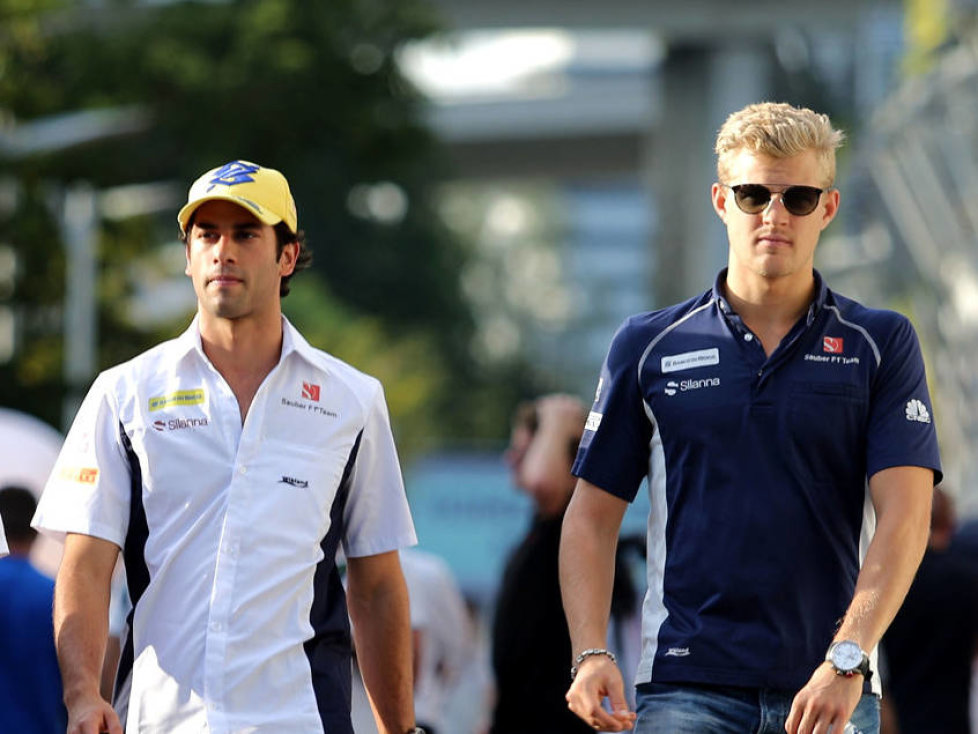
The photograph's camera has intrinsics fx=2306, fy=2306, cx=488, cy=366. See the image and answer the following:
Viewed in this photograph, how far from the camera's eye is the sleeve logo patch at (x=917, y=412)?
547 cm

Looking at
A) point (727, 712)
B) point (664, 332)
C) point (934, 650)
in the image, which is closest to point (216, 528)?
point (664, 332)

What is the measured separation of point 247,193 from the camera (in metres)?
5.96

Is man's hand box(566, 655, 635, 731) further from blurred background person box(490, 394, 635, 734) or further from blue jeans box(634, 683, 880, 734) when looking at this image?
blurred background person box(490, 394, 635, 734)

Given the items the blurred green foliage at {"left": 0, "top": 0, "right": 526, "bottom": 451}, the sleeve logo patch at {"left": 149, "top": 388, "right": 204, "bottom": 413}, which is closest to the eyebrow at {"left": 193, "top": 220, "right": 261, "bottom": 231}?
the sleeve logo patch at {"left": 149, "top": 388, "right": 204, "bottom": 413}

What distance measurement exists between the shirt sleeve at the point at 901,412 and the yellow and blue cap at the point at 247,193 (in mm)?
1612

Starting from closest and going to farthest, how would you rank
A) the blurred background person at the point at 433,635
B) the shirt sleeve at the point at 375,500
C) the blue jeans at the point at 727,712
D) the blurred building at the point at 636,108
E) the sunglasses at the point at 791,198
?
the blue jeans at the point at 727,712
the sunglasses at the point at 791,198
the shirt sleeve at the point at 375,500
the blurred background person at the point at 433,635
the blurred building at the point at 636,108

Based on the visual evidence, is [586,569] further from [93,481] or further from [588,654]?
[93,481]

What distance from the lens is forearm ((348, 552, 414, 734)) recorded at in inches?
241

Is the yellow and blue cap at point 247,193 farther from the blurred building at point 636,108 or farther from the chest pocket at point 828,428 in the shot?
the blurred building at point 636,108

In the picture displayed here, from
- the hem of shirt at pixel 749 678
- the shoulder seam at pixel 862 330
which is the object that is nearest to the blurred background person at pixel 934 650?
the shoulder seam at pixel 862 330

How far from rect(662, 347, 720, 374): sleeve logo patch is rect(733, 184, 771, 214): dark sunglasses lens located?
351mm

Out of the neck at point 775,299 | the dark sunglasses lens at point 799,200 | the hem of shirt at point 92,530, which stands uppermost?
the dark sunglasses lens at point 799,200

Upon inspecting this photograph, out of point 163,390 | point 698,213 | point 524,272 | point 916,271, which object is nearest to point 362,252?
point 698,213

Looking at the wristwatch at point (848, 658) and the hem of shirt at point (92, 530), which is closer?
the wristwatch at point (848, 658)
